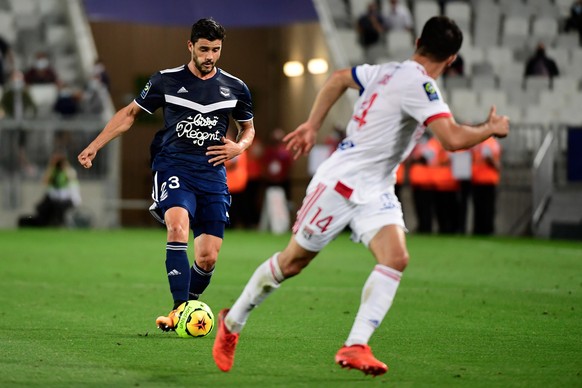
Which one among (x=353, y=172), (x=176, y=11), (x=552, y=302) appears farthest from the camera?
(x=176, y=11)

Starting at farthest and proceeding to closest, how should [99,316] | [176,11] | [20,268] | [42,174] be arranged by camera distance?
[176,11], [42,174], [20,268], [99,316]

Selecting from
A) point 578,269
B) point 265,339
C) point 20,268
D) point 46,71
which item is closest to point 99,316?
point 265,339

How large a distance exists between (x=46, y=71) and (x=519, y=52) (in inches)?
444

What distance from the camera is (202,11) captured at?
2981 centimetres

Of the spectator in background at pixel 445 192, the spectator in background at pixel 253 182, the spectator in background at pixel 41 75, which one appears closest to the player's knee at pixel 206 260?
the spectator in background at pixel 445 192

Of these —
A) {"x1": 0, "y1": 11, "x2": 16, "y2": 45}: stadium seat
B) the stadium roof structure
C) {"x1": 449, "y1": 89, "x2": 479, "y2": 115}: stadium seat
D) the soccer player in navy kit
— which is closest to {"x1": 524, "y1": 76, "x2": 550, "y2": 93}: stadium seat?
{"x1": 449, "y1": 89, "x2": 479, "y2": 115}: stadium seat

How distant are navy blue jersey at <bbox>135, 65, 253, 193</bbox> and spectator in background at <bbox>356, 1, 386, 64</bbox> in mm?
20366

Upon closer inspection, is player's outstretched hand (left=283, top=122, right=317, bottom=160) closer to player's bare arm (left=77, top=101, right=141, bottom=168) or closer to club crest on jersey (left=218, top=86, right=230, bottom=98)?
player's bare arm (left=77, top=101, right=141, bottom=168)

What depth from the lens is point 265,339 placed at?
9.50 m

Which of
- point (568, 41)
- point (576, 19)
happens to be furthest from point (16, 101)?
point (576, 19)

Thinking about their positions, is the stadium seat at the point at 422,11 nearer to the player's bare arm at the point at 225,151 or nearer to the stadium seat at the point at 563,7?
the stadium seat at the point at 563,7

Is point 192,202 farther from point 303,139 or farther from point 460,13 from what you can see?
point 460,13

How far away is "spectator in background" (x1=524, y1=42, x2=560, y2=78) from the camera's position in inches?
1194

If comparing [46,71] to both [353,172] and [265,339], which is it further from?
[353,172]
